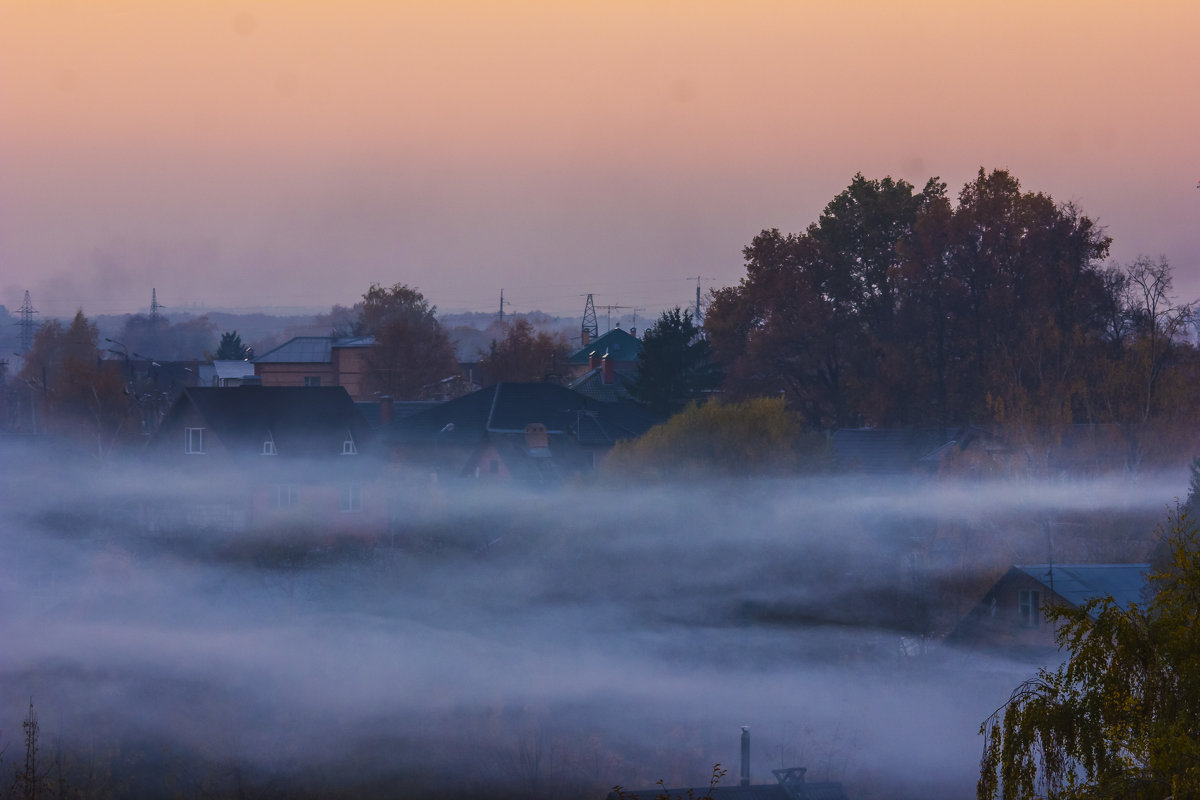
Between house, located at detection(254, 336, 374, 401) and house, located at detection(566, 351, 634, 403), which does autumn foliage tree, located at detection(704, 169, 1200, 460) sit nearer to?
house, located at detection(566, 351, 634, 403)

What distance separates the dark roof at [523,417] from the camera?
176ft

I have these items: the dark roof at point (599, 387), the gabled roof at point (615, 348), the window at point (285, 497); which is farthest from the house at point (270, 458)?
the gabled roof at point (615, 348)

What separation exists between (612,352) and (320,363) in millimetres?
20867

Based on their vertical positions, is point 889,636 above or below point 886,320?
below

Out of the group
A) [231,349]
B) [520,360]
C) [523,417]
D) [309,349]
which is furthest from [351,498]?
[231,349]

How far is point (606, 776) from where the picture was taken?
34.5m

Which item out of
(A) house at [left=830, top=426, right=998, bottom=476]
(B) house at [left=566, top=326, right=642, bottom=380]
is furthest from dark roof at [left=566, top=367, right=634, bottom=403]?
(A) house at [left=830, top=426, right=998, bottom=476]

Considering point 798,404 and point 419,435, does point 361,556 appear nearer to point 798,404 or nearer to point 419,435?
point 419,435

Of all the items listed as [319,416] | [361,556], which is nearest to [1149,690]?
[361,556]

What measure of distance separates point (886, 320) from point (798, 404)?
5.08 metres

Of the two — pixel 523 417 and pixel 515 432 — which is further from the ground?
pixel 523 417

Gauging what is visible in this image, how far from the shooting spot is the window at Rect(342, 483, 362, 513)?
156 ft

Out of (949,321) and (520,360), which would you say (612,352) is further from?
(949,321)

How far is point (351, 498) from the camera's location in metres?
47.9
